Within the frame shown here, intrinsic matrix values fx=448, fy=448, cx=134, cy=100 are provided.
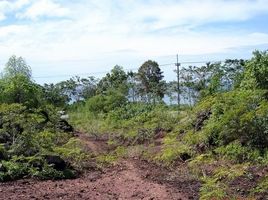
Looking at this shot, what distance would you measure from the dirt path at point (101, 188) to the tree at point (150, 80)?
18.5 m

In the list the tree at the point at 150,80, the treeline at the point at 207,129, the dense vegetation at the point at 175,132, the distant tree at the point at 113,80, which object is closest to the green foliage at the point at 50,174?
the dense vegetation at the point at 175,132

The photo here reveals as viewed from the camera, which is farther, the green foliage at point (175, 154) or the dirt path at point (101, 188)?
the green foliage at point (175, 154)

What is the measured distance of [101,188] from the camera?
347 inches

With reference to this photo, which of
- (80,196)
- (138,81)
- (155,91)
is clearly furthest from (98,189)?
(138,81)

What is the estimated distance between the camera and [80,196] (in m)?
8.02

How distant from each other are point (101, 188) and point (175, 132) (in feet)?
24.4

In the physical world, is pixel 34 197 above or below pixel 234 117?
below

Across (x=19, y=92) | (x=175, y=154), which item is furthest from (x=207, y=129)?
(x=19, y=92)

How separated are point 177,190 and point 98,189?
1.53 m

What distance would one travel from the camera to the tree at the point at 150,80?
29200 millimetres

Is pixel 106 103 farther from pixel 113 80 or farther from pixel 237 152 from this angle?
pixel 237 152

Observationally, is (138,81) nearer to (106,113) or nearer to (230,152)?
(106,113)

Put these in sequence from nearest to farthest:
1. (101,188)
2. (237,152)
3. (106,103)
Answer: (101,188) < (237,152) < (106,103)

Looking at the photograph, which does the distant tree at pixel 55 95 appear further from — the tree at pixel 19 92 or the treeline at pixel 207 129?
the tree at pixel 19 92
